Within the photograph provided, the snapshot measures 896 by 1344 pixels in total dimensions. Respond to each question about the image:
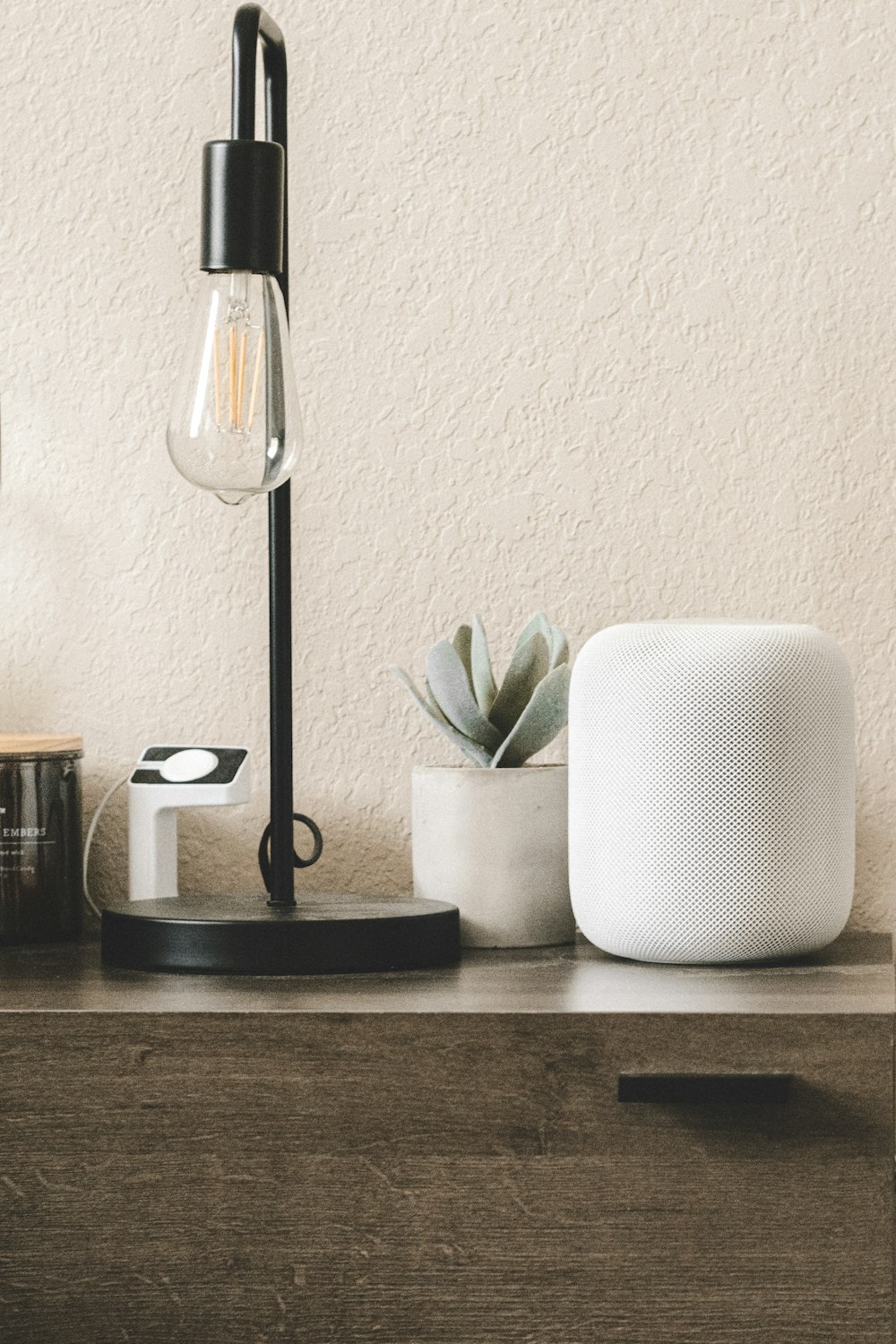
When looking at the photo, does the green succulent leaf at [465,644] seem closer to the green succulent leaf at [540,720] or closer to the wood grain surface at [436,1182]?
the green succulent leaf at [540,720]

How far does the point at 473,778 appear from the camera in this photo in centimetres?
95

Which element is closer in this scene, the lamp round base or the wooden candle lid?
the lamp round base

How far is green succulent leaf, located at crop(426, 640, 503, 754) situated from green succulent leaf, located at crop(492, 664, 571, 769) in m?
0.02

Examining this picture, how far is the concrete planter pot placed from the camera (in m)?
0.95

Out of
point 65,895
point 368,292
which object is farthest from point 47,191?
point 65,895

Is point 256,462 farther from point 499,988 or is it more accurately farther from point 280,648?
point 499,988

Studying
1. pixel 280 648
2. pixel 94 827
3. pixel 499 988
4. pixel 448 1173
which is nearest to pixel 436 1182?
pixel 448 1173

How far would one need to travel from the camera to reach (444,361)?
109 cm

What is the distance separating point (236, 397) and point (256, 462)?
4cm

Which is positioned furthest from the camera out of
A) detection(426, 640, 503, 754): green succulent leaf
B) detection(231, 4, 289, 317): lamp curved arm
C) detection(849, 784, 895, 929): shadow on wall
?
detection(849, 784, 895, 929): shadow on wall

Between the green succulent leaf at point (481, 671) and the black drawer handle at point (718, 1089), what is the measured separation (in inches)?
12.8

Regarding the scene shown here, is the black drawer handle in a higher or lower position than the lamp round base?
lower

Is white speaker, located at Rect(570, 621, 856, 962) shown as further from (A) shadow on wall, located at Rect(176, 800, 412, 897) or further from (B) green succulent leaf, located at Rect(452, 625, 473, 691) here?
(A) shadow on wall, located at Rect(176, 800, 412, 897)

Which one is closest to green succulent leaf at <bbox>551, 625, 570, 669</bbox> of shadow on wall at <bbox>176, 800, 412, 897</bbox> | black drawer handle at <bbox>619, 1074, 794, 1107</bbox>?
shadow on wall at <bbox>176, 800, 412, 897</bbox>
